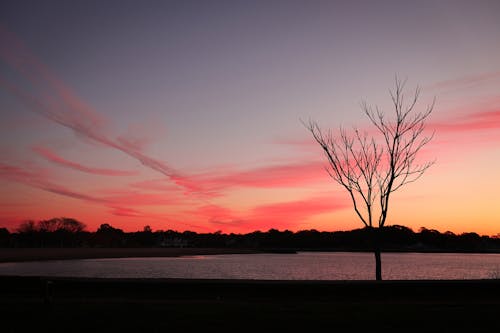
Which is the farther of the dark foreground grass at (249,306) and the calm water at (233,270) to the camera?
the calm water at (233,270)

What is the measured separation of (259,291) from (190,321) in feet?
20.9

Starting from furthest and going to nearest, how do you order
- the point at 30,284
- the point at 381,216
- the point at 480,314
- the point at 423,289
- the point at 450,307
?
1. the point at 381,216
2. the point at 30,284
3. the point at 423,289
4. the point at 450,307
5. the point at 480,314

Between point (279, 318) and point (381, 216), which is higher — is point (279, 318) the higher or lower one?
the lower one

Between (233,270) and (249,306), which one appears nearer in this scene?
(249,306)

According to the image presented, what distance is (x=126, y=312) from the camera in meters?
14.2

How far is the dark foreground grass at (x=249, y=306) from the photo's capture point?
12.5 m

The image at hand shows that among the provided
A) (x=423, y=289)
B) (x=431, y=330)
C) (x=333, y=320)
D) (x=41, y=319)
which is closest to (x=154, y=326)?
(x=41, y=319)

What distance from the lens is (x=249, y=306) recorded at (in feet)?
51.2

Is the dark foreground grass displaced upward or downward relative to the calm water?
upward

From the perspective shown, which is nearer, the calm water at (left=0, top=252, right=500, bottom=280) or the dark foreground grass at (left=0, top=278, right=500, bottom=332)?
the dark foreground grass at (left=0, top=278, right=500, bottom=332)

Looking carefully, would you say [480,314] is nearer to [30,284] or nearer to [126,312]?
[126,312]

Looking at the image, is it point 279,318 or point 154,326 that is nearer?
point 154,326

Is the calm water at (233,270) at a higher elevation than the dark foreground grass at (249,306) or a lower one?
lower

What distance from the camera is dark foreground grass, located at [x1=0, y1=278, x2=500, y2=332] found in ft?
40.9
